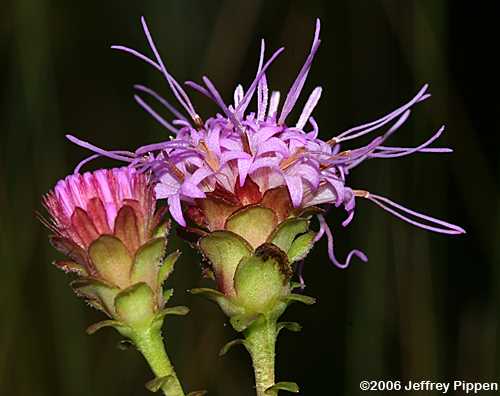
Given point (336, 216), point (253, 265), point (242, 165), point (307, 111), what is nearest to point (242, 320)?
point (253, 265)

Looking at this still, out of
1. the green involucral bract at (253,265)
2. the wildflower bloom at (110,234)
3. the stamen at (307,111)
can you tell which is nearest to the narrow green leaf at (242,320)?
the green involucral bract at (253,265)

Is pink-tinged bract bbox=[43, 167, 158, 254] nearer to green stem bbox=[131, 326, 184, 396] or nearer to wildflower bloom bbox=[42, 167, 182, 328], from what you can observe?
wildflower bloom bbox=[42, 167, 182, 328]

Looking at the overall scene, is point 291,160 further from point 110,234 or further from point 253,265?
point 110,234

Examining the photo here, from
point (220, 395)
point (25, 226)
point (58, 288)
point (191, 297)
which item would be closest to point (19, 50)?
point (25, 226)

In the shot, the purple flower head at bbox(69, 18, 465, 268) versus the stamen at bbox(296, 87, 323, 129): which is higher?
the stamen at bbox(296, 87, 323, 129)

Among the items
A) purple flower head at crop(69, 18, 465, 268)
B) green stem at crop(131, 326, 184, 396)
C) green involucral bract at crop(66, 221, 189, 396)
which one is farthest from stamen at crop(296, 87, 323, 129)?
green stem at crop(131, 326, 184, 396)

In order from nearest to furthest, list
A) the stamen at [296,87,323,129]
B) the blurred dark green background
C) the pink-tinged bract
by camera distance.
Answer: the pink-tinged bract
the stamen at [296,87,323,129]
the blurred dark green background

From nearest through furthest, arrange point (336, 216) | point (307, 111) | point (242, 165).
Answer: point (242, 165) < point (307, 111) < point (336, 216)
